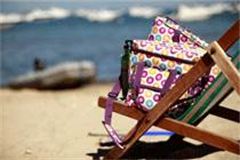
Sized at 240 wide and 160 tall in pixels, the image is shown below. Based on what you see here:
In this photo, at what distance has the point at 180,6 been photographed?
3419 cm

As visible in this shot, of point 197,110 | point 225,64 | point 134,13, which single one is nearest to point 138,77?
point 197,110

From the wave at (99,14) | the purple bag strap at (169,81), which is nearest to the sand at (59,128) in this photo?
the purple bag strap at (169,81)

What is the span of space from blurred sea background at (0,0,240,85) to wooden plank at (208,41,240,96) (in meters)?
7.45

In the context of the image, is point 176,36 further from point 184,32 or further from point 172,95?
point 172,95

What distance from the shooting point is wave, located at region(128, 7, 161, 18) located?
39.7 meters

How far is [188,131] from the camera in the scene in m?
3.75

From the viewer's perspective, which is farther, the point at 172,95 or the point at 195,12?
the point at 195,12

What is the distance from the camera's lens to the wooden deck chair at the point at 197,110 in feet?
11.2

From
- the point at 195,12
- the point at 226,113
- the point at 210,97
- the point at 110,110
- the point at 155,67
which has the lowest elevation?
the point at 195,12

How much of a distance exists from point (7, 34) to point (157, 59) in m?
24.7

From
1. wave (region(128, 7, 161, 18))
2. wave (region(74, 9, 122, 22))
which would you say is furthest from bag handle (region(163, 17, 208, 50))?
wave (region(74, 9, 122, 22))

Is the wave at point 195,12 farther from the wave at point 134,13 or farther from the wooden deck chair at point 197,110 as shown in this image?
the wooden deck chair at point 197,110

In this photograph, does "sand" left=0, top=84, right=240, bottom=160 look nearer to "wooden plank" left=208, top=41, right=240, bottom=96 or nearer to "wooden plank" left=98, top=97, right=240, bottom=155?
"wooden plank" left=98, top=97, right=240, bottom=155

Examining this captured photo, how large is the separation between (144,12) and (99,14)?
3775 millimetres
